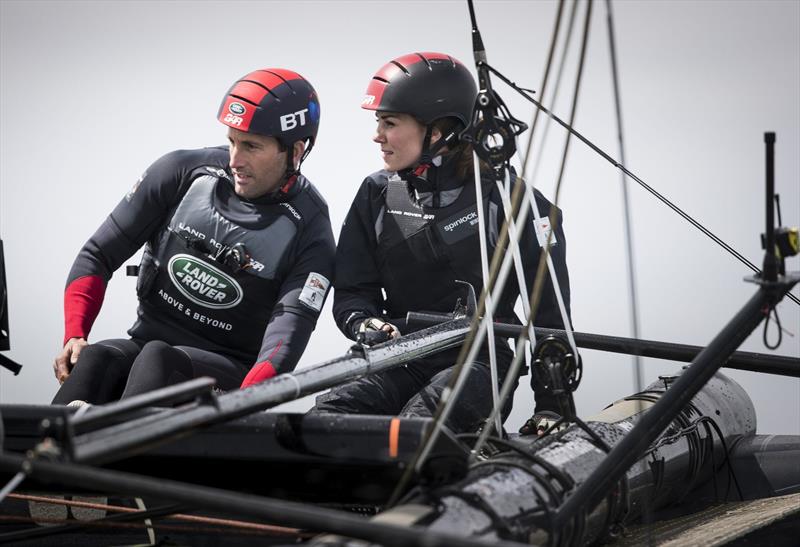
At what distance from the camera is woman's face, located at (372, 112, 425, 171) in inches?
120

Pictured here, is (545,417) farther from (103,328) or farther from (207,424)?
(103,328)

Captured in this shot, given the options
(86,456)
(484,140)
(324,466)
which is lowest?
(324,466)

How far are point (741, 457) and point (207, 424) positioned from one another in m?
1.59

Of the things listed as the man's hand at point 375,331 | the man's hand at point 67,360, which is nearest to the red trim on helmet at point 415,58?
the man's hand at point 375,331

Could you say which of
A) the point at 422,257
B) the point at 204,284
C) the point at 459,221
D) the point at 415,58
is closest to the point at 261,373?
the point at 204,284

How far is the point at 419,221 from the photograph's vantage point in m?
3.05

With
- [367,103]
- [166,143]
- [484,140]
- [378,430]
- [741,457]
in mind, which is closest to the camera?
[378,430]

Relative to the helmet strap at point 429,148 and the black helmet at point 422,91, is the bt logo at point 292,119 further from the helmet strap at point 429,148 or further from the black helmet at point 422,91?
the helmet strap at point 429,148

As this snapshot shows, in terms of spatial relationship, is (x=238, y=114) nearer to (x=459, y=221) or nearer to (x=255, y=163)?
(x=255, y=163)

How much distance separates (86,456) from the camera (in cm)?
154

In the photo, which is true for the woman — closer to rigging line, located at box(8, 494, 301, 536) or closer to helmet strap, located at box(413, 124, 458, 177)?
helmet strap, located at box(413, 124, 458, 177)

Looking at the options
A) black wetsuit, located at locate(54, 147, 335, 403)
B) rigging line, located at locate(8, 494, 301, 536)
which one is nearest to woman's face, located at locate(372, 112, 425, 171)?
black wetsuit, located at locate(54, 147, 335, 403)

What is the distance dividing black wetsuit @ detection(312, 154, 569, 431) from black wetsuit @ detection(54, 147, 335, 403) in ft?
0.30

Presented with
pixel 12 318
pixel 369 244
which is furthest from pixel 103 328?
pixel 369 244
